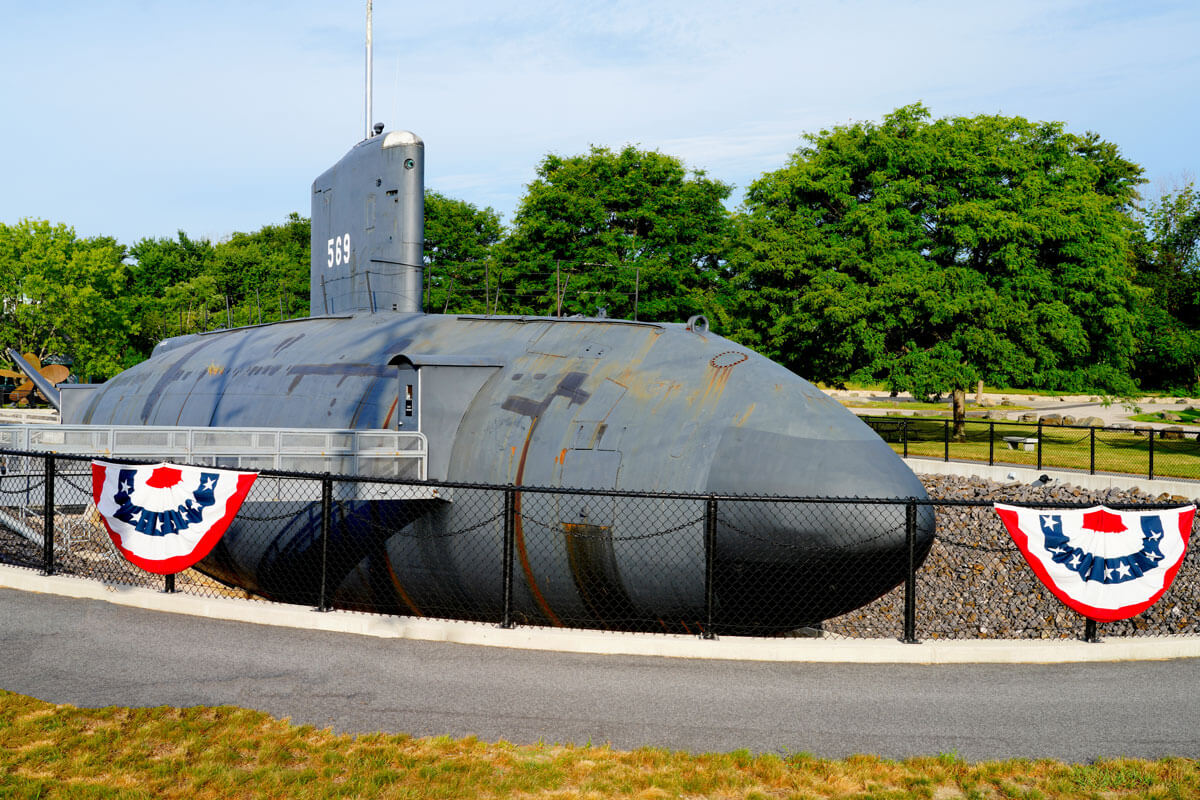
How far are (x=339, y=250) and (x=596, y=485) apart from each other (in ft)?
33.2

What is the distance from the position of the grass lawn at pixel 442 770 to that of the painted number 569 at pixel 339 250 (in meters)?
12.8

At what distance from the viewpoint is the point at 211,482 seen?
35.3ft

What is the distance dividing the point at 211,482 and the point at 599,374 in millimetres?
4954

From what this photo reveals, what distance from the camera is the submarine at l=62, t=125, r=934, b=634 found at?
10.5 meters

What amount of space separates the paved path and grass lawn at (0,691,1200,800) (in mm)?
294

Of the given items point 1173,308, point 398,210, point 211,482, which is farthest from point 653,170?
point 211,482

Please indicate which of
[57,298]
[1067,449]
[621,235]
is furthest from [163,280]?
[1067,449]

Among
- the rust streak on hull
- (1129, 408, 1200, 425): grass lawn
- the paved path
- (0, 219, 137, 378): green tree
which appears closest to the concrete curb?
the paved path

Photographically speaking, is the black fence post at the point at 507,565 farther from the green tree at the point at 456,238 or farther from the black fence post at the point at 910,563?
the green tree at the point at 456,238

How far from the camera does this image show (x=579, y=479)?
11.6 m

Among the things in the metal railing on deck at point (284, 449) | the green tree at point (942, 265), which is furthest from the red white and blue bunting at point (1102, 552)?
the green tree at point (942, 265)

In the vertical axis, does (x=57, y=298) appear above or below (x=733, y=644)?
above

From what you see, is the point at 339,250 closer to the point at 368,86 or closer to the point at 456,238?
the point at 368,86

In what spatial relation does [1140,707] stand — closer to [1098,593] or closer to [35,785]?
[1098,593]
